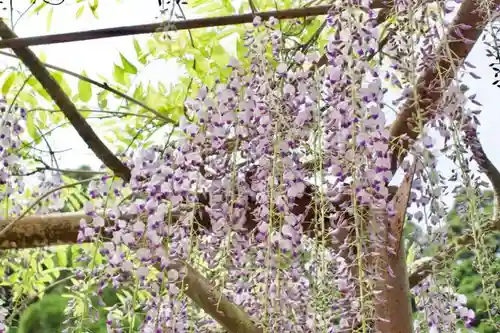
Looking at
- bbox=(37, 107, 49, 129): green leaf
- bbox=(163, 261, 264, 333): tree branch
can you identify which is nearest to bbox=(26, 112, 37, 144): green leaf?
bbox=(37, 107, 49, 129): green leaf

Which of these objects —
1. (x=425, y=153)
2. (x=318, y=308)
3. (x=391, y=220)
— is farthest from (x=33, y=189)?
(x=425, y=153)

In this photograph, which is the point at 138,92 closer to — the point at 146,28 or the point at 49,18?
the point at 49,18

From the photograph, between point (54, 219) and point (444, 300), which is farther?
point (54, 219)

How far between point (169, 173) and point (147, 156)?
0.10 meters

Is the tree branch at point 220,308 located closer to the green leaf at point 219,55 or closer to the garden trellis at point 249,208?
the garden trellis at point 249,208

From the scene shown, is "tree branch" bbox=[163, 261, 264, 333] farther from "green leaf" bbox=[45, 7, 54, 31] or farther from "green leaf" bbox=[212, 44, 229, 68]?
"green leaf" bbox=[45, 7, 54, 31]

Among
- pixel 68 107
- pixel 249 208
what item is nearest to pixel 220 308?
pixel 249 208

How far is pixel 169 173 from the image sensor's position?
101cm

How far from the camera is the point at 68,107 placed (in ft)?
4.15

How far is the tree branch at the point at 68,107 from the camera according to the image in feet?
4.04

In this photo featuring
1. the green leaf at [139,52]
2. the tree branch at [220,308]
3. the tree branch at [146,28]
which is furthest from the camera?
the green leaf at [139,52]

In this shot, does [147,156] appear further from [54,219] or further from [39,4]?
[39,4]

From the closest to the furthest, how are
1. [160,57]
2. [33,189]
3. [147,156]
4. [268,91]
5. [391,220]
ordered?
1. [268,91]
2. [147,156]
3. [391,220]
4. [160,57]
5. [33,189]

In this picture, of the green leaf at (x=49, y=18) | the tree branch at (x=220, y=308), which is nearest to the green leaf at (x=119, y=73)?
the green leaf at (x=49, y=18)
